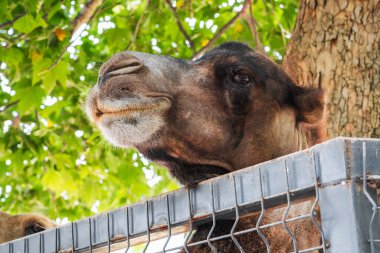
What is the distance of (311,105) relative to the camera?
404 centimetres

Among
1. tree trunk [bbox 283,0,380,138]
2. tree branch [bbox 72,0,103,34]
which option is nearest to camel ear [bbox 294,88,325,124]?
tree trunk [bbox 283,0,380,138]

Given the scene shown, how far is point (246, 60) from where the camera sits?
3951 millimetres

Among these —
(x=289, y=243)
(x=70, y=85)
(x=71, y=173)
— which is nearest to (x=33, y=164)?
(x=71, y=173)

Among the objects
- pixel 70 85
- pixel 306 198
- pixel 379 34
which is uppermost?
pixel 70 85

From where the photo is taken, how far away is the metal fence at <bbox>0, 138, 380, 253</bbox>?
1838 millimetres

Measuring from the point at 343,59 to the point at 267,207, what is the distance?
10.3 feet

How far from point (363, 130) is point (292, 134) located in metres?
1.07

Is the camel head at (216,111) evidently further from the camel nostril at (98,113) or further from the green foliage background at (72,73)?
the green foliage background at (72,73)

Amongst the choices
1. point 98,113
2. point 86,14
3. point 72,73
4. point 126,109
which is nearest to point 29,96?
point 86,14

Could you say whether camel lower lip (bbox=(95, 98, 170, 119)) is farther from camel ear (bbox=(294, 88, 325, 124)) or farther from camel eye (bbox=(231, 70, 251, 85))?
camel ear (bbox=(294, 88, 325, 124))

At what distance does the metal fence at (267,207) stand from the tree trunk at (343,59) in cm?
257

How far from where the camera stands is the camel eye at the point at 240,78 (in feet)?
12.7

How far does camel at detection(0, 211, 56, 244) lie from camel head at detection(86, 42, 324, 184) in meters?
1.94

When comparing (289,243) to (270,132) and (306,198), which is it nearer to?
(270,132)
